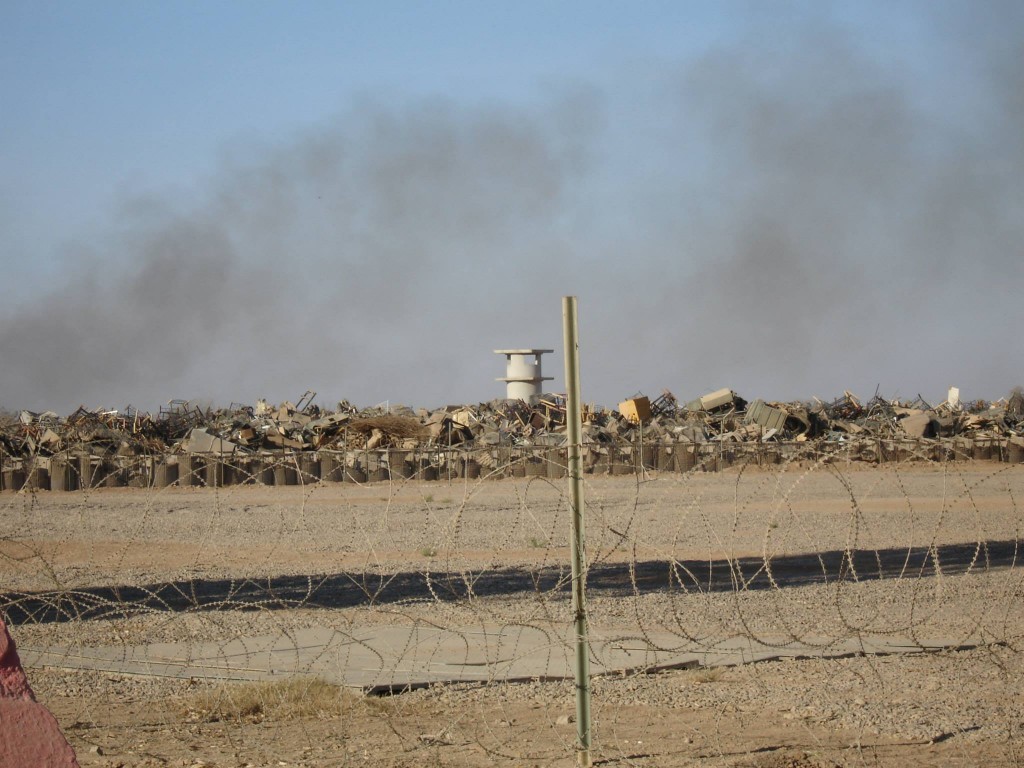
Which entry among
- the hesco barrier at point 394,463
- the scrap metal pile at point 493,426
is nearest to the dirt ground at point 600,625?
the hesco barrier at point 394,463

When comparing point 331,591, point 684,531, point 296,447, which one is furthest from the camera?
point 296,447

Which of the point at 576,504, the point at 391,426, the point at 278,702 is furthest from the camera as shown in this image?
the point at 391,426

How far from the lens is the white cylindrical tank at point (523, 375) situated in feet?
168

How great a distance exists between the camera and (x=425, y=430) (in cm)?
4209

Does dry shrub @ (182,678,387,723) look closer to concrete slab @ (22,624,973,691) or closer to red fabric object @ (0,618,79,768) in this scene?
concrete slab @ (22,624,973,691)

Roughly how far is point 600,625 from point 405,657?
2618 millimetres

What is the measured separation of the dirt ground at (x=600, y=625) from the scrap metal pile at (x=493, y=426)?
1537 centimetres

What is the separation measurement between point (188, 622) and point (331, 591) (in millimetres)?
3307

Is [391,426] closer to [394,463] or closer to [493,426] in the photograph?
[493,426]

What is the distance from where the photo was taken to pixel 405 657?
969 cm

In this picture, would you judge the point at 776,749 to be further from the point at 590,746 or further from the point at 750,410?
the point at 750,410

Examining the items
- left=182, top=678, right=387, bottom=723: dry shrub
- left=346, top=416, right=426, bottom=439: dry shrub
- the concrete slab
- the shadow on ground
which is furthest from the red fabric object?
left=346, top=416, right=426, bottom=439: dry shrub

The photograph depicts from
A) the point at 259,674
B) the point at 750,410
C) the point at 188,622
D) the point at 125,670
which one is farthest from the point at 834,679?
the point at 750,410

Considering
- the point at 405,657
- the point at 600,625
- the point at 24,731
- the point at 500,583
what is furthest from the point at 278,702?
the point at 500,583
